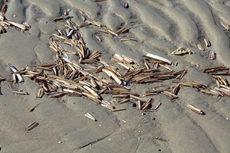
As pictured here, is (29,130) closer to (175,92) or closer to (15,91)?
(15,91)

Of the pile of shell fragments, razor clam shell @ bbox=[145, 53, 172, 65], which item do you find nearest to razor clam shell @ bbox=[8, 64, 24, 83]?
the pile of shell fragments

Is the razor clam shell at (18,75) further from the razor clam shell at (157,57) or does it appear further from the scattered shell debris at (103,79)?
the razor clam shell at (157,57)

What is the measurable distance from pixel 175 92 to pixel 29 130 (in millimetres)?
1224

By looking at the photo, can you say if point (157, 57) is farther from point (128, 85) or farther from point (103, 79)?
point (103, 79)

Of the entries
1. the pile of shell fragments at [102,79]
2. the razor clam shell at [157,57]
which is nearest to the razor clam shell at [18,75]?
the pile of shell fragments at [102,79]

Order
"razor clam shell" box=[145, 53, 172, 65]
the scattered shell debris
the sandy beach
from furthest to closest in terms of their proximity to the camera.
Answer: "razor clam shell" box=[145, 53, 172, 65] < the scattered shell debris < the sandy beach

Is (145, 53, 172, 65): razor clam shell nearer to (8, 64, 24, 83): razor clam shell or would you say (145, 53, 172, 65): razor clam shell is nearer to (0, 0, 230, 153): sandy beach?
(0, 0, 230, 153): sandy beach

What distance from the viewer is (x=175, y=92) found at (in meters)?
2.13

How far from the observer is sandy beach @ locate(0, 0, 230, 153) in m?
1.72

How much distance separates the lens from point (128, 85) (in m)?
2.21

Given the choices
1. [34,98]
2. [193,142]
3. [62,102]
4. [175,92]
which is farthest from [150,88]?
[34,98]

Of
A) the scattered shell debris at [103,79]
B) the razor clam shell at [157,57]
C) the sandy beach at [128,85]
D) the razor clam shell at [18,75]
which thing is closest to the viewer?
the sandy beach at [128,85]

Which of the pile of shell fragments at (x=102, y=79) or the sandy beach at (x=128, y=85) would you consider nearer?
the sandy beach at (x=128, y=85)

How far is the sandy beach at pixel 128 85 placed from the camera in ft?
5.64
